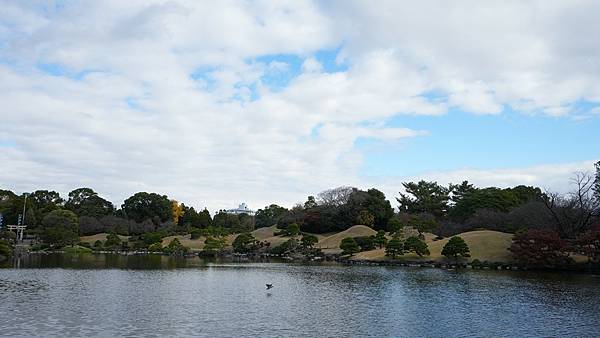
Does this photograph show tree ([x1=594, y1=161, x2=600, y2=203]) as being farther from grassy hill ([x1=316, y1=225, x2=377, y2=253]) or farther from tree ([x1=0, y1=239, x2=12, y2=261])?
tree ([x1=0, y1=239, x2=12, y2=261])

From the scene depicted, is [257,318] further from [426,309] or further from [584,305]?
[584,305]

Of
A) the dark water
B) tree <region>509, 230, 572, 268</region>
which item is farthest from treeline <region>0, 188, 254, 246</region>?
tree <region>509, 230, 572, 268</region>

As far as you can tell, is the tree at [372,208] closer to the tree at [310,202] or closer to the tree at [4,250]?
the tree at [310,202]

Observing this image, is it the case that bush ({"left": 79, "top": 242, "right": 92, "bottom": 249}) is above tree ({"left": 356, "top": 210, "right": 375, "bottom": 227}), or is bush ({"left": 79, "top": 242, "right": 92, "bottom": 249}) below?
below

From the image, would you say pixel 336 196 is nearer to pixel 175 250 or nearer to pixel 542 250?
pixel 175 250

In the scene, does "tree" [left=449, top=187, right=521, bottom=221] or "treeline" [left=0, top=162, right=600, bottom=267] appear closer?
"treeline" [left=0, top=162, right=600, bottom=267]

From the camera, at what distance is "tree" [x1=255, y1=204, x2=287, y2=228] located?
97.2 m

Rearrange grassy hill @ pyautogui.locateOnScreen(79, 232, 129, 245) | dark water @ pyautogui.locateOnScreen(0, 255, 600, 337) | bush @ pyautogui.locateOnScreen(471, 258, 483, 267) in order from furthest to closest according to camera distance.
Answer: grassy hill @ pyautogui.locateOnScreen(79, 232, 129, 245) < bush @ pyautogui.locateOnScreen(471, 258, 483, 267) < dark water @ pyautogui.locateOnScreen(0, 255, 600, 337)

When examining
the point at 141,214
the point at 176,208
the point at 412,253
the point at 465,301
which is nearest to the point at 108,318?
the point at 465,301

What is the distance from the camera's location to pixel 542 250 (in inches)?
1623

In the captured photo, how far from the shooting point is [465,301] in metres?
24.5

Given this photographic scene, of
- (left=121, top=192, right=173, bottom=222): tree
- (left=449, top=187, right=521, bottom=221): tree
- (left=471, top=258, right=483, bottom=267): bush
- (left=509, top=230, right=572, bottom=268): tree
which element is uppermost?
(left=121, top=192, right=173, bottom=222): tree

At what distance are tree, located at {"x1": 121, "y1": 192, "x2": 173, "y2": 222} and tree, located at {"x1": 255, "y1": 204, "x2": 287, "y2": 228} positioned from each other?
55.9 feet

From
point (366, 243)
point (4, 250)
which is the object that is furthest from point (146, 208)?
point (366, 243)
